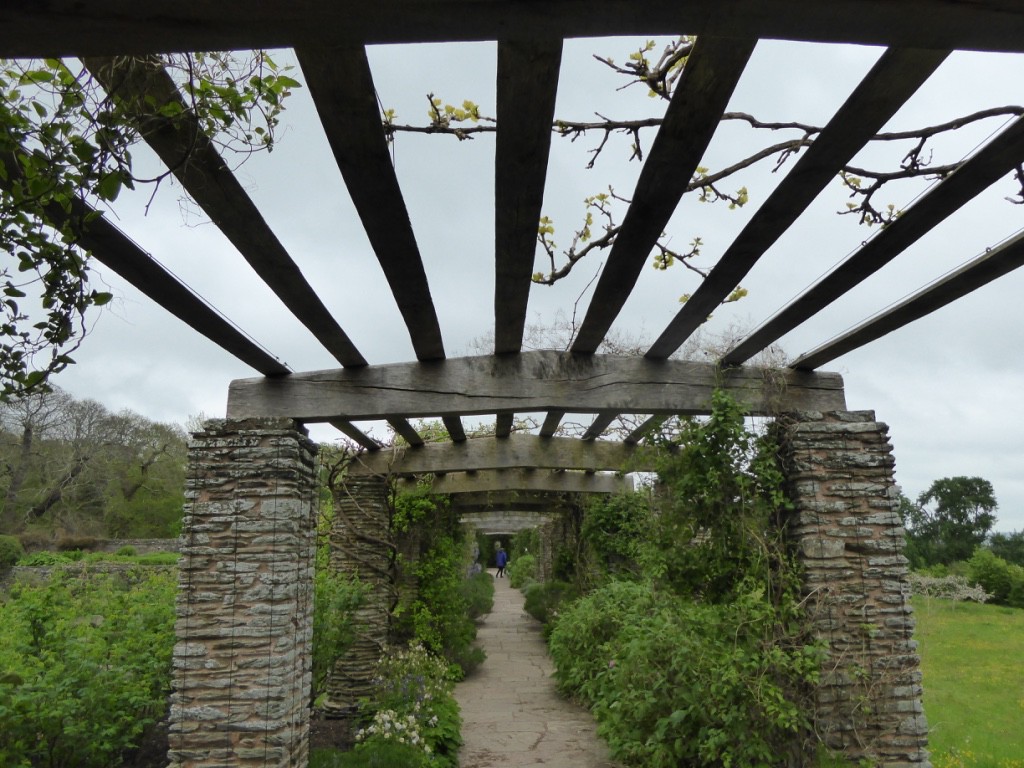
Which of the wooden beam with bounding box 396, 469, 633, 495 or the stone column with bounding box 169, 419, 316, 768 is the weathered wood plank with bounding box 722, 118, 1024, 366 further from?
the wooden beam with bounding box 396, 469, 633, 495

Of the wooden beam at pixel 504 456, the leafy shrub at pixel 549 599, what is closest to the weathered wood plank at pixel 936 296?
the wooden beam at pixel 504 456

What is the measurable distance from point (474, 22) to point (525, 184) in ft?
2.93

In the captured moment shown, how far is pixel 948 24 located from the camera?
1.34m

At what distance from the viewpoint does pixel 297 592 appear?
415 centimetres

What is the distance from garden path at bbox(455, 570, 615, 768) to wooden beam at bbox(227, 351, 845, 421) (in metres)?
3.44

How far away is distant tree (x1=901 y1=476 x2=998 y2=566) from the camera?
2569cm

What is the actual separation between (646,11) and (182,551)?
3.82 m

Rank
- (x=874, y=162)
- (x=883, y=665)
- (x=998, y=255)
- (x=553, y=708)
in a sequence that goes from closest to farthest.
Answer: (x=998, y=255), (x=874, y=162), (x=883, y=665), (x=553, y=708)

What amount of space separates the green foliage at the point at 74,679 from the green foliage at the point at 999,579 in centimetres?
1816

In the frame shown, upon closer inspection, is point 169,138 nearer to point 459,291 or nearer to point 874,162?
point 459,291

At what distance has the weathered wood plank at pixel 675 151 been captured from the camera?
176 centimetres

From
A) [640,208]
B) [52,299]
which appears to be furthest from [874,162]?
[52,299]

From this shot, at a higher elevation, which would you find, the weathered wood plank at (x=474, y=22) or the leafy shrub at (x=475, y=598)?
the weathered wood plank at (x=474, y=22)

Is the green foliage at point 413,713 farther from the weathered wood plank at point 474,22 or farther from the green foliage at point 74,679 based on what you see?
the weathered wood plank at point 474,22
